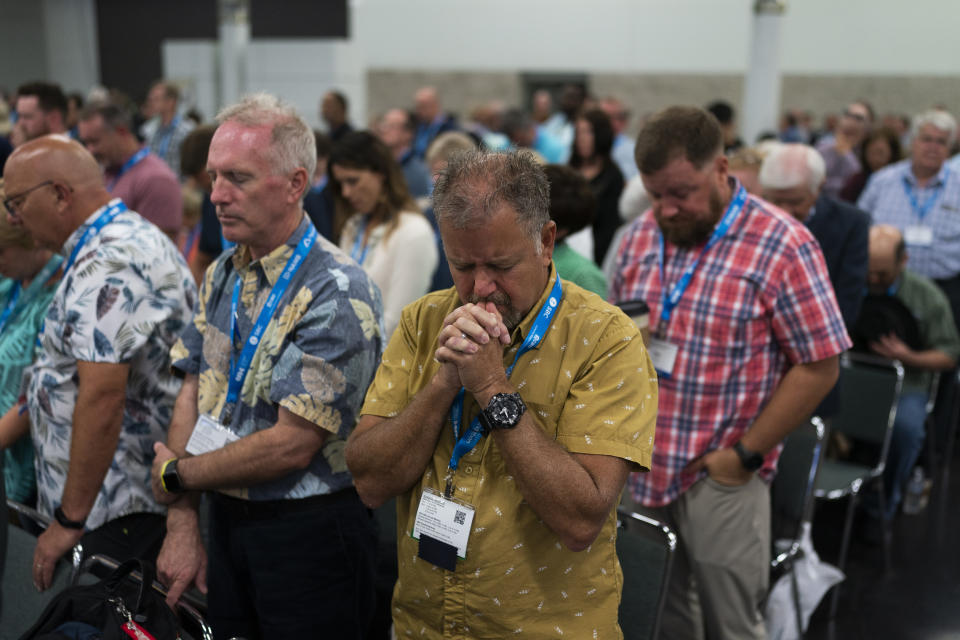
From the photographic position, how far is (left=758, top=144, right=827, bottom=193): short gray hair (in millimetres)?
3158

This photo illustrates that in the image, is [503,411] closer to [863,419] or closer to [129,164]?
[863,419]

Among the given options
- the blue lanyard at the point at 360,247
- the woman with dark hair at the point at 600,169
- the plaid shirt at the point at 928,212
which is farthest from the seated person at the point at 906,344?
the blue lanyard at the point at 360,247

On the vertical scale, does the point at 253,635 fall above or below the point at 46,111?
below

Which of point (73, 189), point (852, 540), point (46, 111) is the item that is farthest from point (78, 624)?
point (46, 111)

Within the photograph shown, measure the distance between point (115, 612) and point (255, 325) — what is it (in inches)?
24.1

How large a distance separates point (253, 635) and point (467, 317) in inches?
42.8

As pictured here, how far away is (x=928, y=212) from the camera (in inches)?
193

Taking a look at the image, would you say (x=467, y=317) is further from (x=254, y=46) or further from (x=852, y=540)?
(x=254, y=46)

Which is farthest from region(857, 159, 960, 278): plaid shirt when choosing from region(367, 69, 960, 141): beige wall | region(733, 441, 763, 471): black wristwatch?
region(367, 69, 960, 141): beige wall

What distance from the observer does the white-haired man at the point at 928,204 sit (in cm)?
479

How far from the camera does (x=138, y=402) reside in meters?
2.11

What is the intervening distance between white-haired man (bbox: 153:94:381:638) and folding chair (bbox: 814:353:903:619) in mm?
2330

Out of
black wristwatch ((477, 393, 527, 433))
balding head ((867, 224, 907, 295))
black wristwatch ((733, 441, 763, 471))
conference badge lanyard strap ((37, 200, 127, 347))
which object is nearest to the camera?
black wristwatch ((477, 393, 527, 433))

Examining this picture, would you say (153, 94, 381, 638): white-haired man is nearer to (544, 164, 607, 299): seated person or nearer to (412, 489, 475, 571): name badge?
(412, 489, 475, 571): name badge
